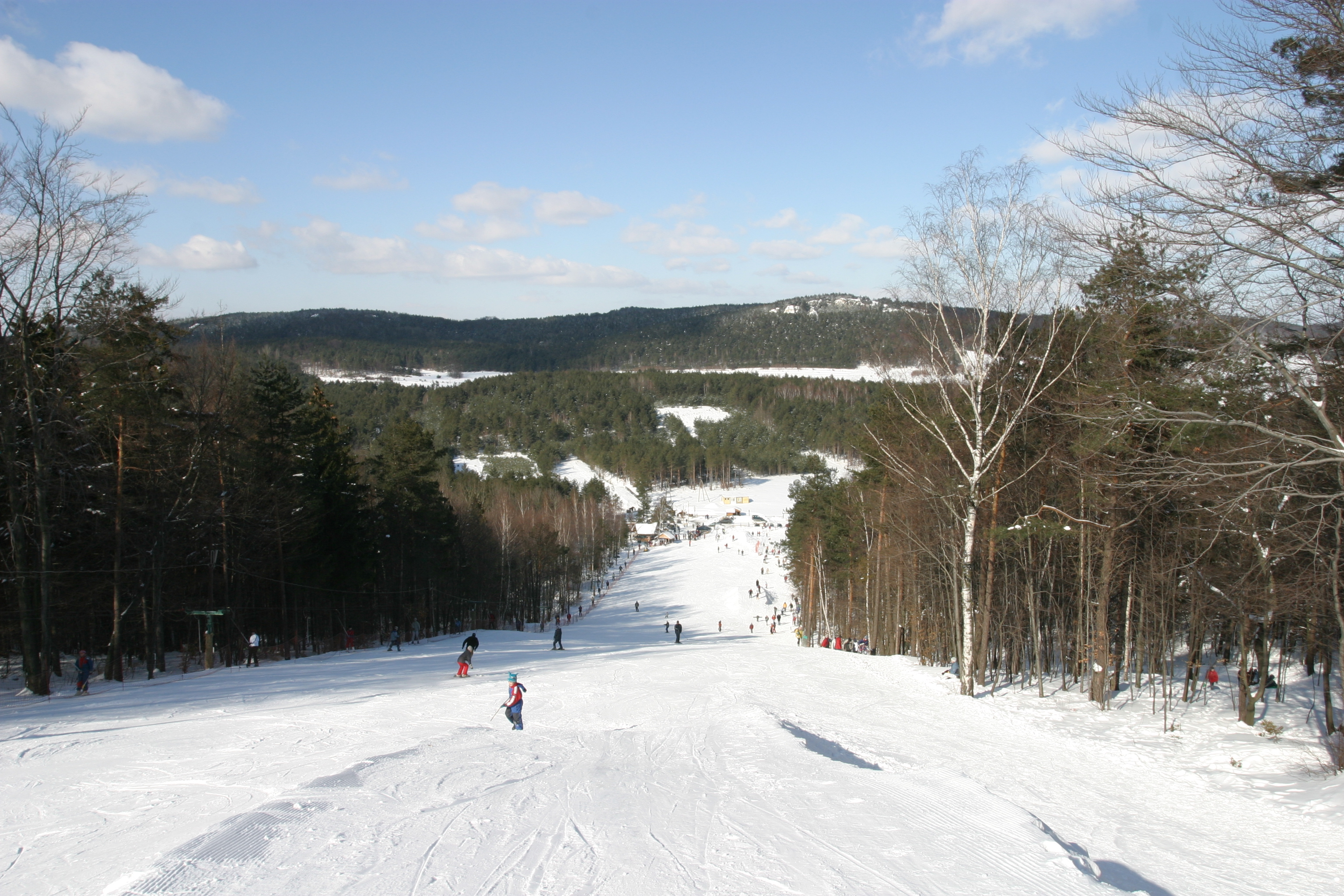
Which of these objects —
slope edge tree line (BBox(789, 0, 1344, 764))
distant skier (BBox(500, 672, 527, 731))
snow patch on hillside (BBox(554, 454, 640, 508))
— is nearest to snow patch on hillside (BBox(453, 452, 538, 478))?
snow patch on hillside (BBox(554, 454, 640, 508))

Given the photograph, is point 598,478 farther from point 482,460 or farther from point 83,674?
point 83,674

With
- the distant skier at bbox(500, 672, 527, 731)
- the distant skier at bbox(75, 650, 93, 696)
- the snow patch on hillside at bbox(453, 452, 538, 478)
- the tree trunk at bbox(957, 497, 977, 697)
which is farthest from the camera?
the snow patch on hillside at bbox(453, 452, 538, 478)

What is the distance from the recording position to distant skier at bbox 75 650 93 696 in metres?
17.0

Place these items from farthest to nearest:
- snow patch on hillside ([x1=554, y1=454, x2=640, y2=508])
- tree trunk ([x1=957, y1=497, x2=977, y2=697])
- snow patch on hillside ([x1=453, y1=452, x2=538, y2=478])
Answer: snow patch on hillside ([x1=453, y1=452, x2=538, y2=478]) < snow patch on hillside ([x1=554, y1=454, x2=640, y2=508]) < tree trunk ([x1=957, y1=497, x2=977, y2=697])

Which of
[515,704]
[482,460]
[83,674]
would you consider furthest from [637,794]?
[482,460]

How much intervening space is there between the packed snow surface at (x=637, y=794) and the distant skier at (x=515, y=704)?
0.39 meters

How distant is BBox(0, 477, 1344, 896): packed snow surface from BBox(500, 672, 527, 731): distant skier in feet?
1.28

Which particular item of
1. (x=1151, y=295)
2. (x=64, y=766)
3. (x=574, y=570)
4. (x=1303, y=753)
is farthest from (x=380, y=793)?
(x=574, y=570)

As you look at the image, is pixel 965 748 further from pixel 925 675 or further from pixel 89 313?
pixel 89 313

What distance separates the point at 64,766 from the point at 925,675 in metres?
19.3

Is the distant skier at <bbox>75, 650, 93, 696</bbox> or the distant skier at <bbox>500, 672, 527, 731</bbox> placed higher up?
the distant skier at <bbox>500, 672, 527, 731</bbox>

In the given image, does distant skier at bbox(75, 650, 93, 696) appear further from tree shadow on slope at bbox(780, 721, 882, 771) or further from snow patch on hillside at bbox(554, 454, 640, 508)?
snow patch on hillside at bbox(554, 454, 640, 508)

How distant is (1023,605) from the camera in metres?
26.9

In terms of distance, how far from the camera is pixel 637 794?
8.48m
